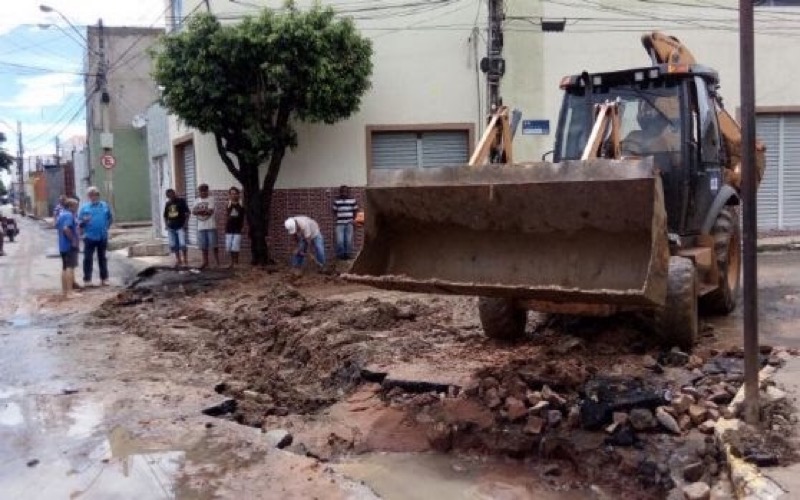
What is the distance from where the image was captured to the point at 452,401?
6.88 meters

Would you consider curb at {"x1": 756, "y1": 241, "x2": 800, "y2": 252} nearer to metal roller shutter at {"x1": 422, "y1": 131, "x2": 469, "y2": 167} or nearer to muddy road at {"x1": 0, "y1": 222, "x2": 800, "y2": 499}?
metal roller shutter at {"x1": 422, "y1": 131, "x2": 469, "y2": 167}

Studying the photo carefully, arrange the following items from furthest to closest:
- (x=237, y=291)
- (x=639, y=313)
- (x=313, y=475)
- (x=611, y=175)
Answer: (x=237, y=291)
(x=639, y=313)
(x=611, y=175)
(x=313, y=475)

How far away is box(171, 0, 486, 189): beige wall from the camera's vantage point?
17.0m

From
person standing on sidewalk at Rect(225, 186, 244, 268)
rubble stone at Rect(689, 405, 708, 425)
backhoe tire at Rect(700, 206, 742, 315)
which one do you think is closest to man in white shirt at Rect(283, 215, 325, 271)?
person standing on sidewalk at Rect(225, 186, 244, 268)

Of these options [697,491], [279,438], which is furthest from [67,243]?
[697,491]

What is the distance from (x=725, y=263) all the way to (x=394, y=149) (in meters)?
9.61

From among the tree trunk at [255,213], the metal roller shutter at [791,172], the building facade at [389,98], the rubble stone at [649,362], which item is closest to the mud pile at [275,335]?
the rubble stone at [649,362]

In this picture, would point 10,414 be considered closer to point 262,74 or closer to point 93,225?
point 93,225

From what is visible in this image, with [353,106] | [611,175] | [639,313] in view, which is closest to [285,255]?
[353,106]

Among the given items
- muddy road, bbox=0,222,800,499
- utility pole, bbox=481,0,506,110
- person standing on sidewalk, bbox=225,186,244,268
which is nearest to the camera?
muddy road, bbox=0,222,800,499

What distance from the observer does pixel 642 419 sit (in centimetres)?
586

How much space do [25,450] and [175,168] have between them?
1542 centimetres

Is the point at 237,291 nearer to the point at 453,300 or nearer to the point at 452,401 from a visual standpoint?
the point at 453,300

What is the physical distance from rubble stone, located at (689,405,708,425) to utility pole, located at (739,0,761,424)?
40cm
